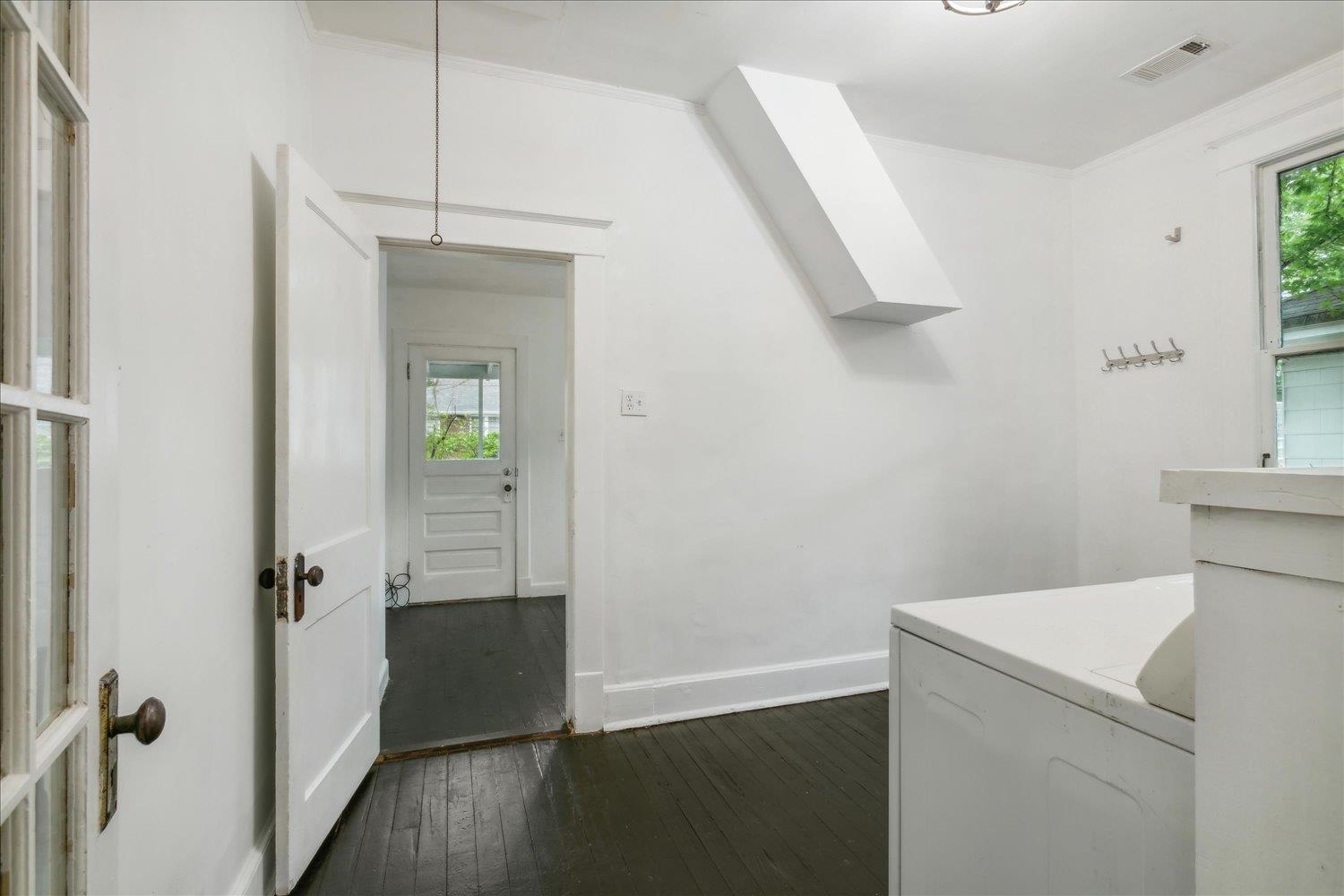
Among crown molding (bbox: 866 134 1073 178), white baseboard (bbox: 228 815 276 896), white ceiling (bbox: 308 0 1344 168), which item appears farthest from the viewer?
crown molding (bbox: 866 134 1073 178)

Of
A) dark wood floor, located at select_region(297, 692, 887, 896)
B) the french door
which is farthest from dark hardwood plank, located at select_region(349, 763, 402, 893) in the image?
the french door

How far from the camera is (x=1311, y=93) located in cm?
248

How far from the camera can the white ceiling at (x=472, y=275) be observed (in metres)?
4.18

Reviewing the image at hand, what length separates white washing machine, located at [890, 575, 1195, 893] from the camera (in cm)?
79

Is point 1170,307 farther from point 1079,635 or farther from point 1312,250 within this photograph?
point 1079,635

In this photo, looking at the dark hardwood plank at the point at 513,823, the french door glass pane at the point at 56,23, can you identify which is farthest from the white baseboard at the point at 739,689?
the french door glass pane at the point at 56,23

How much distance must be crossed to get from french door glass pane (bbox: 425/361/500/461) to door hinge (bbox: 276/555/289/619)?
348 cm

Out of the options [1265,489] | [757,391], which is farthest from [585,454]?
[1265,489]

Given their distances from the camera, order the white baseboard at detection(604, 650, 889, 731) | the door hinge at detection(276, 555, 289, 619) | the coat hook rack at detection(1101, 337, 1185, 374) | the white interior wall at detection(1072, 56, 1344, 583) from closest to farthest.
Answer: the door hinge at detection(276, 555, 289, 619), the white baseboard at detection(604, 650, 889, 731), the white interior wall at detection(1072, 56, 1344, 583), the coat hook rack at detection(1101, 337, 1185, 374)

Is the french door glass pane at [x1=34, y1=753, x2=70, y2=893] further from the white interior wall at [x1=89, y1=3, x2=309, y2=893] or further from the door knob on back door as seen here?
the door knob on back door

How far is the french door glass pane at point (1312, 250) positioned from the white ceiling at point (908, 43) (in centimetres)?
47

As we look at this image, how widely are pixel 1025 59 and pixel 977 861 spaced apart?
281cm

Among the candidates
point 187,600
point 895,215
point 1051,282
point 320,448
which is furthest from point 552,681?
point 1051,282

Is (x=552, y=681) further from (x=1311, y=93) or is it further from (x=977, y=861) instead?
→ (x=1311, y=93)
